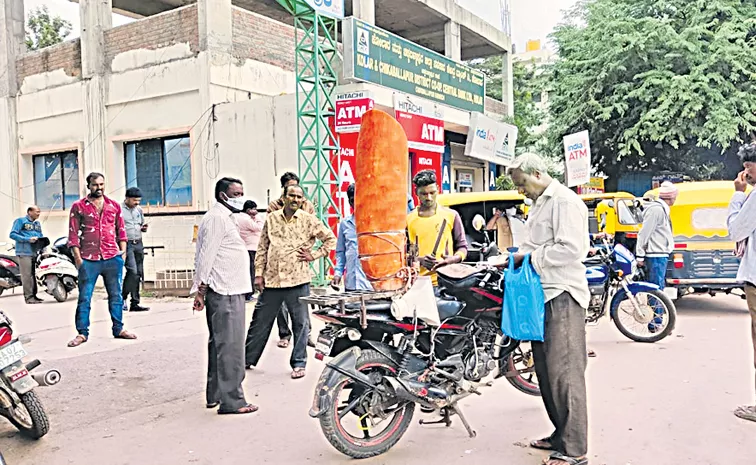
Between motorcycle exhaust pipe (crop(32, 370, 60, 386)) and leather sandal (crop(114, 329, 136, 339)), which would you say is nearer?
motorcycle exhaust pipe (crop(32, 370, 60, 386))

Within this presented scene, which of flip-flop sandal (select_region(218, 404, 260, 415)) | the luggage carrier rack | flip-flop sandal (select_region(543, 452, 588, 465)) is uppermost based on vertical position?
the luggage carrier rack

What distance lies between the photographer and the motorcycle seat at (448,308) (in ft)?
13.4

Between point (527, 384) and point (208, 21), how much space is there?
970 centimetres

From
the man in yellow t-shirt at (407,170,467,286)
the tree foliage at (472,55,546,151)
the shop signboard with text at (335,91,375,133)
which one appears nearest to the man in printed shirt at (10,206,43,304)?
the shop signboard with text at (335,91,375,133)

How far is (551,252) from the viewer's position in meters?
3.59

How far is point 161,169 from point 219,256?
30.1ft

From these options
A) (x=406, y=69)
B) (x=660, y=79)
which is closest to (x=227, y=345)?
(x=406, y=69)

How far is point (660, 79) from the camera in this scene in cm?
1767

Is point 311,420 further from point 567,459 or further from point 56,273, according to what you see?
point 56,273

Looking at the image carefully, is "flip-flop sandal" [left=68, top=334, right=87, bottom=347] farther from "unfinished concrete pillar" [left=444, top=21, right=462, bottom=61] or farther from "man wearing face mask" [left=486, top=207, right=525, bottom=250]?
"unfinished concrete pillar" [left=444, top=21, right=462, bottom=61]

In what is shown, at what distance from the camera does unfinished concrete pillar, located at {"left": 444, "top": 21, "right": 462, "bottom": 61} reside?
62.1 ft

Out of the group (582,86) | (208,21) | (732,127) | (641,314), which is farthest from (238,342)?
(582,86)

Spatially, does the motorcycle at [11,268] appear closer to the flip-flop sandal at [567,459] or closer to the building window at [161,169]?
the building window at [161,169]

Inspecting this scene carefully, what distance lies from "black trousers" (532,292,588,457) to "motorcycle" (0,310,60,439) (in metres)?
3.09
